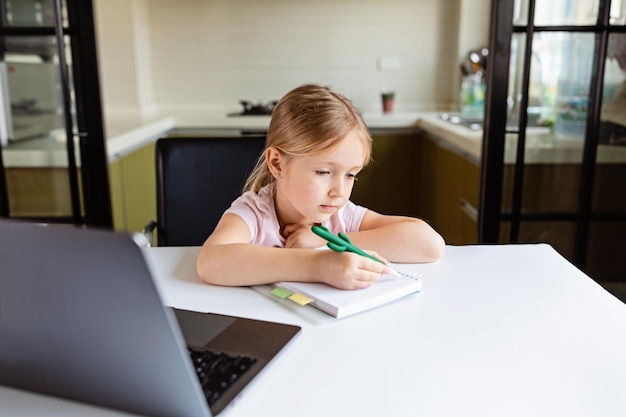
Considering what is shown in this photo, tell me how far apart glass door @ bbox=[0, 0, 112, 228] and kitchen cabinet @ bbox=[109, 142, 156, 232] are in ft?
0.42

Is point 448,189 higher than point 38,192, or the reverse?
point 38,192

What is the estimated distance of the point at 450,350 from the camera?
751 mm

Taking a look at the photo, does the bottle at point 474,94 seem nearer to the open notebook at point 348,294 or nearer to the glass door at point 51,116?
the glass door at point 51,116

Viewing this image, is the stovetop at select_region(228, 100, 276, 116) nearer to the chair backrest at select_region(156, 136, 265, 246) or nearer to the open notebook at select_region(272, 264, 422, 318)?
the chair backrest at select_region(156, 136, 265, 246)

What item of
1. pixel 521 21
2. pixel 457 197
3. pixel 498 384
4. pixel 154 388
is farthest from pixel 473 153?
pixel 154 388

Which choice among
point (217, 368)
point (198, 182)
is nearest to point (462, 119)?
point (198, 182)

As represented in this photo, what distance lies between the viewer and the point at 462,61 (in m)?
3.48

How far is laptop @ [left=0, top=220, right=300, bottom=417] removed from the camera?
0.49 metres

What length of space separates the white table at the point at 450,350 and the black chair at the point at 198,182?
520mm

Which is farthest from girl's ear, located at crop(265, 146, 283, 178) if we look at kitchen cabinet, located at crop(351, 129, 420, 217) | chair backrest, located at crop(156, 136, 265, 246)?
kitchen cabinet, located at crop(351, 129, 420, 217)

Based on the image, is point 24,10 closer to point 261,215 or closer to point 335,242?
point 261,215

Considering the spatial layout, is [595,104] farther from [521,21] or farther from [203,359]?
[203,359]

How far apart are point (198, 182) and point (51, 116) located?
888 mm

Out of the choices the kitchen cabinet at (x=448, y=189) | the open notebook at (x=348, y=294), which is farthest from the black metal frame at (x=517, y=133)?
the open notebook at (x=348, y=294)
